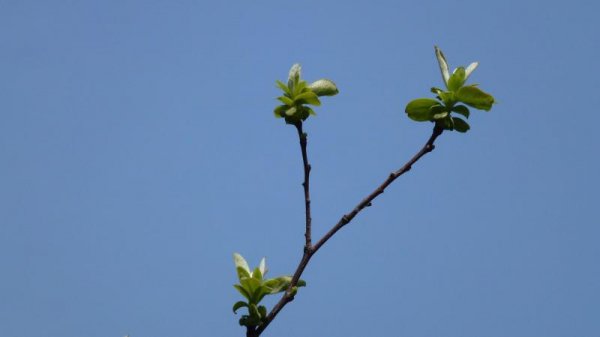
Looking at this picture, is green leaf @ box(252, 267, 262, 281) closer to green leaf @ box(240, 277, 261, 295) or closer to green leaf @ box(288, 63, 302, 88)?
green leaf @ box(240, 277, 261, 295)

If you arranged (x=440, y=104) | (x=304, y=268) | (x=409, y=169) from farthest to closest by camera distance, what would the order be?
(x=440, y=104)
(x=409, y=169)
(x=304, y=268)

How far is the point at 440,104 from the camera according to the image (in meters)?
1.93

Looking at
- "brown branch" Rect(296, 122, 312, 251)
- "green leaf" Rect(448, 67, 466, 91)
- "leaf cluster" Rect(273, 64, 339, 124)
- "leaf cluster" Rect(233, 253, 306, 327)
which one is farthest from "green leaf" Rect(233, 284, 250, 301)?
"green leaf" Rect(448, 67, 466, 91)

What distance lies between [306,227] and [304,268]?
0.36 ft

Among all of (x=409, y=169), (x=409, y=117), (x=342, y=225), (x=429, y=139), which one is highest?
(x=409, y=117)

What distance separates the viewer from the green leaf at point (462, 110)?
6.35ft

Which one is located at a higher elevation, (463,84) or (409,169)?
(463,84)

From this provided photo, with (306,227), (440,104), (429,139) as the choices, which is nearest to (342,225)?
(306,227)

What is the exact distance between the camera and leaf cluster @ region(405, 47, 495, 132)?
6.23ft

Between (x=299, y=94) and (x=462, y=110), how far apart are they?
50cm

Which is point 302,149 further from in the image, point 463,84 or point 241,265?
point 463,84

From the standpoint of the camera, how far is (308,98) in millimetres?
1948

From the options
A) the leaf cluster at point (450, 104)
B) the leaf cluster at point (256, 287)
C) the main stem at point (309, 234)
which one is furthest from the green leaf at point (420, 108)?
the leaf cluster at point (256, 287)

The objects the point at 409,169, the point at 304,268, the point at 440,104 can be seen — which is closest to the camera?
the point at 304,268
